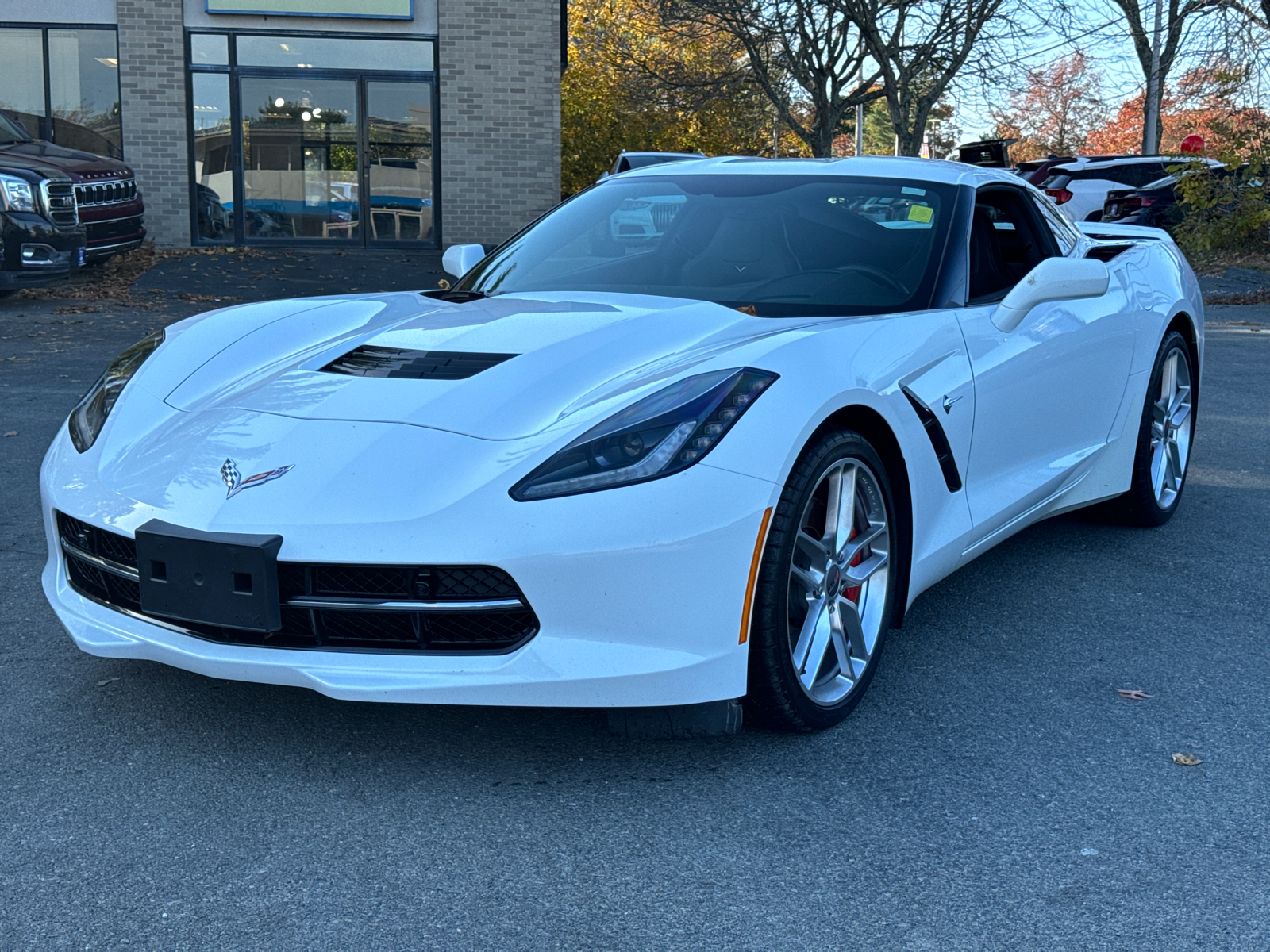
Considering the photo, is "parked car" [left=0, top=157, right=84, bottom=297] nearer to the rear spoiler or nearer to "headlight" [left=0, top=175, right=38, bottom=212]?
"headlight" [left=0, top=175, right=38, bottom=212]

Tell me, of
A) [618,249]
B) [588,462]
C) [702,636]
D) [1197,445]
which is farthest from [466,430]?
[1197,445]

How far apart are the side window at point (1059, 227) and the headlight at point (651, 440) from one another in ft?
7.56

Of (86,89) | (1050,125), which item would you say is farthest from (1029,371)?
(1050,125)

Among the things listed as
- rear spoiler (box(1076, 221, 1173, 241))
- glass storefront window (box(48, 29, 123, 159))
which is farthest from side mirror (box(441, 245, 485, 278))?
glass storefront window (box(48, 29, 123, 159))

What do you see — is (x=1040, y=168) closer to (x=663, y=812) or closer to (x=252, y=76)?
(x=252, y=76)

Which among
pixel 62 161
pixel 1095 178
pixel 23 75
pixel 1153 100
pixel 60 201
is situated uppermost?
pixel 1153 100

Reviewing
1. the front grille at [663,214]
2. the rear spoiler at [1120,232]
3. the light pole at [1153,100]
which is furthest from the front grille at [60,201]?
the light pole at [1153,100]

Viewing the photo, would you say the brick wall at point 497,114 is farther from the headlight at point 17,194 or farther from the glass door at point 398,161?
the headlight at point 17,194

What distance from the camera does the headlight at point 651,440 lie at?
8.63ft

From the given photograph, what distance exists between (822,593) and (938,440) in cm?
61

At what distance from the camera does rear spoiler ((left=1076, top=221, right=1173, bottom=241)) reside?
17.7 ft

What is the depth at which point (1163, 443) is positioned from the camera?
16.5 feet

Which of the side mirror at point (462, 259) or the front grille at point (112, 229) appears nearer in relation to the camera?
the side mirror at point (462, 259)

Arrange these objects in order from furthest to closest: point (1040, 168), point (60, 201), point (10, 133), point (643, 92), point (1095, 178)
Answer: point (643, 92) < point (1040, 168) < point (1095, 178) < point (10, 133) < point (60, 201)
